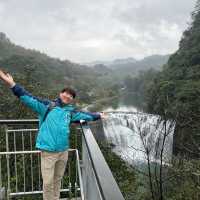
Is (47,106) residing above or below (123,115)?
above

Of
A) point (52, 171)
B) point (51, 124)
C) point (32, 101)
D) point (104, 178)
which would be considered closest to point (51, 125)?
point (51, 124)

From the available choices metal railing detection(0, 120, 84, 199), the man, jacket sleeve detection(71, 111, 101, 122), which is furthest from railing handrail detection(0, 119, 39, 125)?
jacket sleeve detection(71, 111, 101, 122)

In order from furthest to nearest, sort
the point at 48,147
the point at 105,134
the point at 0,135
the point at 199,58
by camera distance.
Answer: the point at 199,58 < the point at 105,134 < the point at 0,135 < the point at 48,147

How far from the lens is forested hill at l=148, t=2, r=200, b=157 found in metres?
26.1

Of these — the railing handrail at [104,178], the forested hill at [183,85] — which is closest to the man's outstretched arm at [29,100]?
the railing handrail at [104,178]

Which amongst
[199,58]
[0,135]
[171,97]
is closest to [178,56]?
[199,58]

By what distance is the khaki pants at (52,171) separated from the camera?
308cm

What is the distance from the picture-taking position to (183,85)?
118 feet

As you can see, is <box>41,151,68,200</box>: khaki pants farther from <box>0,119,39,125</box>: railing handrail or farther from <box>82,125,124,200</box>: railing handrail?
<box>82,125,124,200</box>: railing handrail

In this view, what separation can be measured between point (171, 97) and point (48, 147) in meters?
33.7

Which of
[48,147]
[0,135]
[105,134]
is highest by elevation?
[48,147]

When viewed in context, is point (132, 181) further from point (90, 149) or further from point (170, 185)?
point (90, 149)

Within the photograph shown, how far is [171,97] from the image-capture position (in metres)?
35.8

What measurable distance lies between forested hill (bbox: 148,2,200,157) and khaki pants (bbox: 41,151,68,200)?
1786cm
